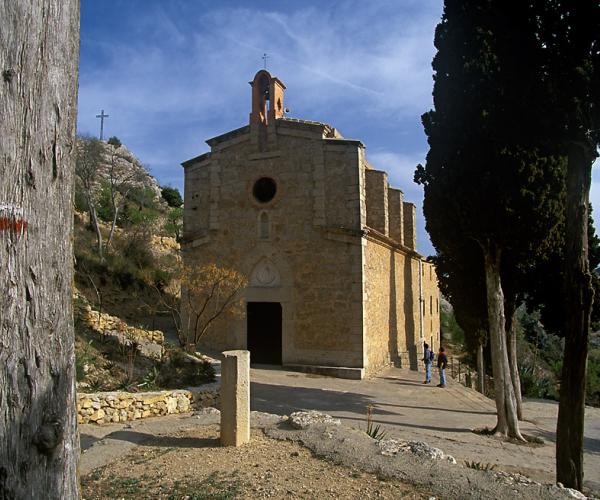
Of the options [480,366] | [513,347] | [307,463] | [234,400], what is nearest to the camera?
[307,463]

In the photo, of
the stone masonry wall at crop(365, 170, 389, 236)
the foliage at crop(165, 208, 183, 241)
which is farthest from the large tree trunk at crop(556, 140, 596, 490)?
the foliage at crop(165, 208, 183, 241)

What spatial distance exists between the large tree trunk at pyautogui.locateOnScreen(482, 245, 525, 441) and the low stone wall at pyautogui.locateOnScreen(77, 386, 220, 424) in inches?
231

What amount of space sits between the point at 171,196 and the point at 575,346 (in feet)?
124

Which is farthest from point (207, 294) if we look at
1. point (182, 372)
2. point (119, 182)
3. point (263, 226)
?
point (119, 182)

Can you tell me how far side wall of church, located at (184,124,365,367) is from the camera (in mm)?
14055

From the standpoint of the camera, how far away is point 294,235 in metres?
15.0

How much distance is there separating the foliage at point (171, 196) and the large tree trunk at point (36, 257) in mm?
39920

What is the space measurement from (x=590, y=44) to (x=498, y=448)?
693cm

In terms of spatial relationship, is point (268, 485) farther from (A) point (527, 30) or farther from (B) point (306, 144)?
(B) point (306, 144)

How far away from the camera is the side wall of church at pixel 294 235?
1405 centimetres

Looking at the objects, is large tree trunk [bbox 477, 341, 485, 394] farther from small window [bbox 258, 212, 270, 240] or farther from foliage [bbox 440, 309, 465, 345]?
foliage [bbox 440, 309, 465, 345]

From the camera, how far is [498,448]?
8383mm

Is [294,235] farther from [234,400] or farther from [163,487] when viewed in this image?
[163,487]

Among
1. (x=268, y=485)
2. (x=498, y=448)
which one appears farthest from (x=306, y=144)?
(x=268, y=485)
